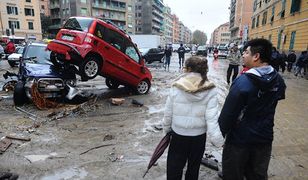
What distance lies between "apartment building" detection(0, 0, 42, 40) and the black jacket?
58187 mm

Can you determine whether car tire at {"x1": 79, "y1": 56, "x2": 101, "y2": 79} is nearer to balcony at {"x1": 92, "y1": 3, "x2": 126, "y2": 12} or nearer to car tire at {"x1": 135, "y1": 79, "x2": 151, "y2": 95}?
car tire at {"x1": 135, "y1": 79, "x2": 151, "y2": 95}

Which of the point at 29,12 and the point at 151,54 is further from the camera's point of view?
the point at 29,12

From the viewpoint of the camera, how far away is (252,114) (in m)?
Result: 2.47

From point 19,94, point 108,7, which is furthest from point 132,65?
point 108,7

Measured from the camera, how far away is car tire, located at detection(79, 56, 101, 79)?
25.3 ft

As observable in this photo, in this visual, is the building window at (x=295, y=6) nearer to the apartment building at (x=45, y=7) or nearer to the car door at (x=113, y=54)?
the car door at (x=113, y=54)

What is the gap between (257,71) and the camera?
94.0 inches

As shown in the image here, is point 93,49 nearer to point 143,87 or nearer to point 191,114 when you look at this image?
point 143,87

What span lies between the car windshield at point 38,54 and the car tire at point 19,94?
5.17 feet

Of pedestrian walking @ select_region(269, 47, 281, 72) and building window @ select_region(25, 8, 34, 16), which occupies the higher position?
building window @ select_region(25, 8, 34, 16)

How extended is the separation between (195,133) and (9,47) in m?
25.3

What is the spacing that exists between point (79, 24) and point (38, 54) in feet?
7.37

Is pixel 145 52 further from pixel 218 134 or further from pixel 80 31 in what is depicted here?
pixel 218 134

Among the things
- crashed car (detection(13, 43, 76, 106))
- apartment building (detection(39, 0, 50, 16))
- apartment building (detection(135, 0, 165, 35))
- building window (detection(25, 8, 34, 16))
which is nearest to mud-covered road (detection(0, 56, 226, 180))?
crashed car (detection(13, 43, 76, 106))
